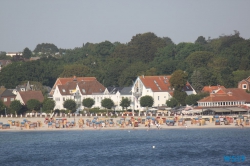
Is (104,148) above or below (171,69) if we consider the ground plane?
below

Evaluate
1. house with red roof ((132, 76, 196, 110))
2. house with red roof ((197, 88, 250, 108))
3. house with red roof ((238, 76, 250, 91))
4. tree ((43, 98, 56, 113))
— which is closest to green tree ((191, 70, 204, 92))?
house with red roof ((132, 76, 196, 110))

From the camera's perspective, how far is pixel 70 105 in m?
110

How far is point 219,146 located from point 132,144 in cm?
881

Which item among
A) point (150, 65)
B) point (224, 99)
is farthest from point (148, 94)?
point (150, 65)

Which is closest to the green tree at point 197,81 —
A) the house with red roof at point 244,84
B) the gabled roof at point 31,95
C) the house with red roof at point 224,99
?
the house with red roof at point 244,84

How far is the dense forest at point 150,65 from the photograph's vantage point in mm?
123625

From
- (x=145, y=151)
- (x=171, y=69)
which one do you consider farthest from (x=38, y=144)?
(x=171, y=69)

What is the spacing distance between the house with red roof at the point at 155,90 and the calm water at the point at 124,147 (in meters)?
23.9

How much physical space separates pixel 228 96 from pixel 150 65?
148ft

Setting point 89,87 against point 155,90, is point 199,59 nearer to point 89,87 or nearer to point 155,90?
point 89,87

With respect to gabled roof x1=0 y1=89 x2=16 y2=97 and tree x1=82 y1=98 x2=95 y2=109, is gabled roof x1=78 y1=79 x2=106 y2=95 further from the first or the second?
gabled roof x1=0 y1=89 x2=16 y2=97

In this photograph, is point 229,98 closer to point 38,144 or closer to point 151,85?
point 151,85

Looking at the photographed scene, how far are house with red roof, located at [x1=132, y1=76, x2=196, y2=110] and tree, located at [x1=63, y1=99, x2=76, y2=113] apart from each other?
8.97 meters

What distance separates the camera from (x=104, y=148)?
6931 cm
